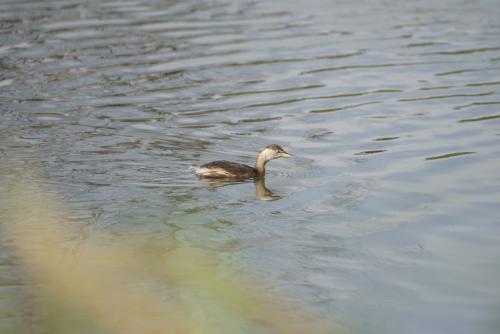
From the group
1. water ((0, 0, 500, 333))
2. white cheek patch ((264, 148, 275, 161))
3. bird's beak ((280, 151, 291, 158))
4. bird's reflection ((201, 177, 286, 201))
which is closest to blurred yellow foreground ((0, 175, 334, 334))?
water ((0, 0, 500, 333))

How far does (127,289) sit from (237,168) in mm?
3733

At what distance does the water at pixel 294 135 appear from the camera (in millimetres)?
9359

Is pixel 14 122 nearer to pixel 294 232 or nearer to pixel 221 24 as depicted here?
pixel 294 232

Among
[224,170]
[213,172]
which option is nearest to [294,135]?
[224,170]

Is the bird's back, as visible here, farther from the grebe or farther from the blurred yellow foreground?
the blurred yellow foreground

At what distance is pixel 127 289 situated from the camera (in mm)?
8773

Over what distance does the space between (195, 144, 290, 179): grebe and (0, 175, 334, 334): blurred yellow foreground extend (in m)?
2.06

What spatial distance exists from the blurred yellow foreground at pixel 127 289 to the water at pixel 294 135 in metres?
0.23

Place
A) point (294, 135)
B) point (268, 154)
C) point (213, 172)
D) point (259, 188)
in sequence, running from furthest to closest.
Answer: point (294, 135) → point (268, 154) → point (259, 188) → point (213, 172)

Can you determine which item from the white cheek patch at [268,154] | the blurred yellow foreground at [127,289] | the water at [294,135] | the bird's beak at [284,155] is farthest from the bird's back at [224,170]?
the blurred yellow foreground at [127,289]

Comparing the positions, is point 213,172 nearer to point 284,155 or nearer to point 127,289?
point 284,155

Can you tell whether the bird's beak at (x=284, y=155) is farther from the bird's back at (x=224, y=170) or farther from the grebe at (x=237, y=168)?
the bird's back at (x=224, y=170)

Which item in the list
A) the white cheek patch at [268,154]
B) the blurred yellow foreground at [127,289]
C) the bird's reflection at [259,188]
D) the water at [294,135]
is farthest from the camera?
the white cheek patch at [268,154]

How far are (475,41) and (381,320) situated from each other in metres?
12.8
